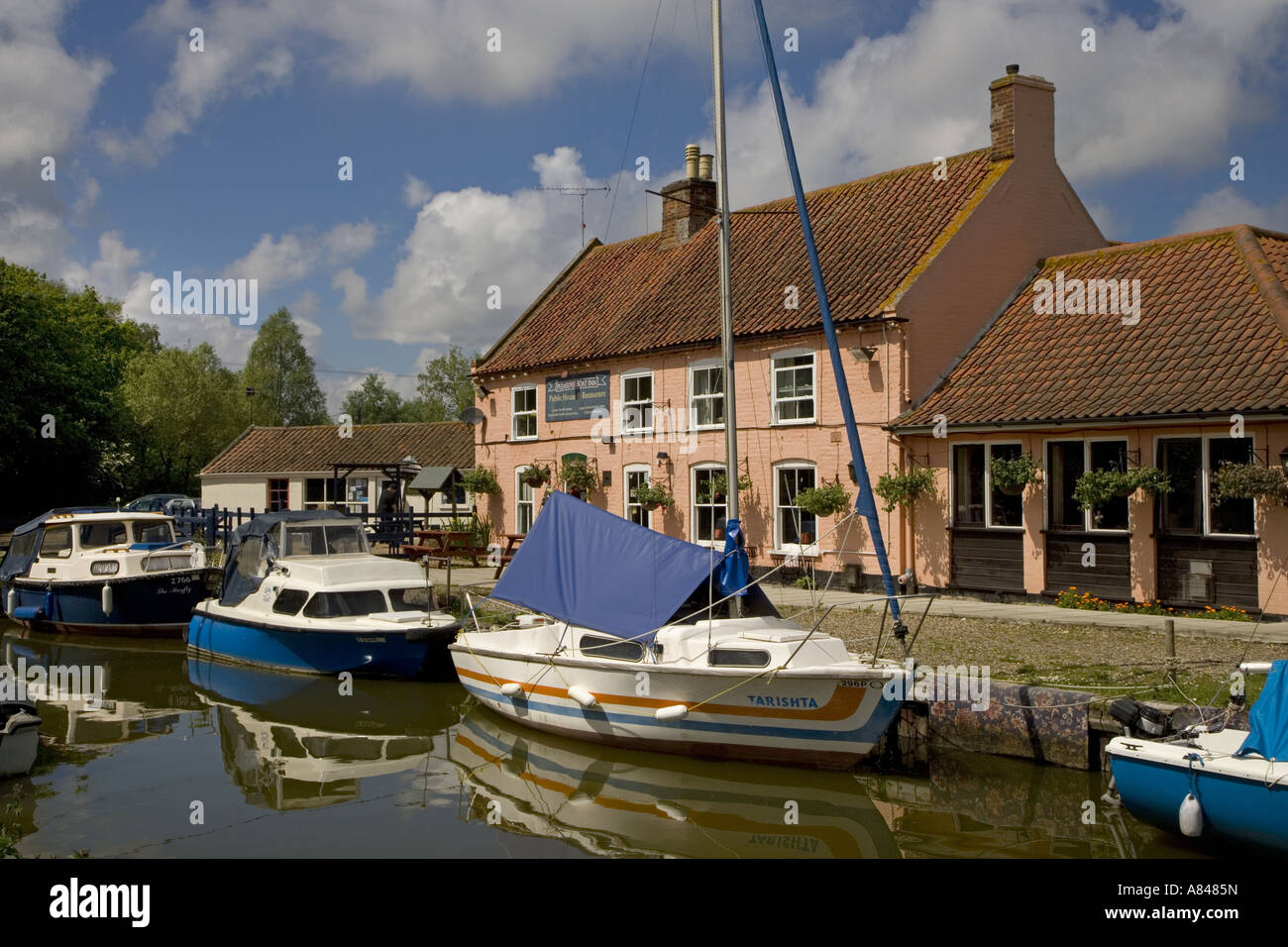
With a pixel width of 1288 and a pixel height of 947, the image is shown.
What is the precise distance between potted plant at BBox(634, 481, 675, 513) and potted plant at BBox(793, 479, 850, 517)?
425cm

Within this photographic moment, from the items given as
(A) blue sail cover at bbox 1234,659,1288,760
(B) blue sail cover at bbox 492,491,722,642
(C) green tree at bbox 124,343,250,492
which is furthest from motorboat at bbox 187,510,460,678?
(C) green tree at bbox 124,343,250,492

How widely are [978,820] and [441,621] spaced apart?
31.0 ft

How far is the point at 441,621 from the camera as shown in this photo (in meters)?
17.8

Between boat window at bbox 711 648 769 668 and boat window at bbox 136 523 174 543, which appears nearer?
boat window at bbox 711 648 769 668

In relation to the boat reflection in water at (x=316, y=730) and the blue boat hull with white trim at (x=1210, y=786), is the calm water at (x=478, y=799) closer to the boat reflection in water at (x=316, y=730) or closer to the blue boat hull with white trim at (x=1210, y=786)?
the boat reflection in water at (x=316, y=730)

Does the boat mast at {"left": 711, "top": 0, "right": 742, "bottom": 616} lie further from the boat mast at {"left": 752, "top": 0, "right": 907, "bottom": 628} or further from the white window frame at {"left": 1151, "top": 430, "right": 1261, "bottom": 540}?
the white window frame at {"left": 1151, "top": 430, "right": 1261, "bottom": 540}

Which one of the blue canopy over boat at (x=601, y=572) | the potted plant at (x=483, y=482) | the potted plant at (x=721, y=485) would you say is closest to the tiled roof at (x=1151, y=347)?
the potted plant at (x=721, y=485)

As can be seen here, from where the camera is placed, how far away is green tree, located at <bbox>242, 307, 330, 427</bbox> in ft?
257

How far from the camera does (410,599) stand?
1875cm

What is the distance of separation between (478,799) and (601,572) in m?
3.28

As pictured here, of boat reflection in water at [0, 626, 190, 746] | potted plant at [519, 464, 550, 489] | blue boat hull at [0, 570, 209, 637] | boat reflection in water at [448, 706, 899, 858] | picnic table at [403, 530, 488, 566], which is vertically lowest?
boat reflection in water at [448, 706, 899, 858]

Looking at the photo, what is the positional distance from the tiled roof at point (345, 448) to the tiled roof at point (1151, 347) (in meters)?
27.6

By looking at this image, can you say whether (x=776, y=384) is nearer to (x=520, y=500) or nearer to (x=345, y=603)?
(x=520, y=500)
